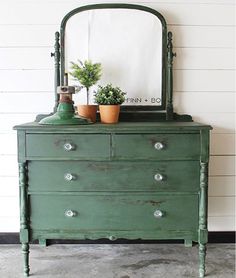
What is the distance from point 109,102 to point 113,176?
0.49 metres

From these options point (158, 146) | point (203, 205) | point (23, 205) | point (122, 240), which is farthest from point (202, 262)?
point (23, 205)

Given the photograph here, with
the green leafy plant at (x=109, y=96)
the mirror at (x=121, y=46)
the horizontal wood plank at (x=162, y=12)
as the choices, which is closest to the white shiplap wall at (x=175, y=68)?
the horizontal wood plank at (x=162, y=12)

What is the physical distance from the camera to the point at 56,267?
92.3 inches

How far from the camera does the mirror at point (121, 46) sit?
99.5 inches

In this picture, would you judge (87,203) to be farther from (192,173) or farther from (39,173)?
(192,173)

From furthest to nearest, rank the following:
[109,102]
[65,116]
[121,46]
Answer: [121,46], [109,102], [65,116]

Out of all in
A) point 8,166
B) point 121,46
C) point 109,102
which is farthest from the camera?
point 8,166

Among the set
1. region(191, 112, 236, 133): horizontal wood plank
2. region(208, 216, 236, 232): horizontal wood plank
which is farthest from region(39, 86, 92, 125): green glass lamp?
region(208, 216, 236, 232): horizontal wood plank

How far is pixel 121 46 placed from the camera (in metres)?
2.54

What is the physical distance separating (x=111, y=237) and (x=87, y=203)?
0.26 m

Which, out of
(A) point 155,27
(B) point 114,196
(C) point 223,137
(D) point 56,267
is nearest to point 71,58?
(A) point 155,27

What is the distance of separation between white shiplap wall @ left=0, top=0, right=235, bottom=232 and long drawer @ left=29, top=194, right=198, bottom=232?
61cm

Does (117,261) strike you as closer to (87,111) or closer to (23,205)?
(23,205)

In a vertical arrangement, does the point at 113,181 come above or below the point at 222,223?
above
